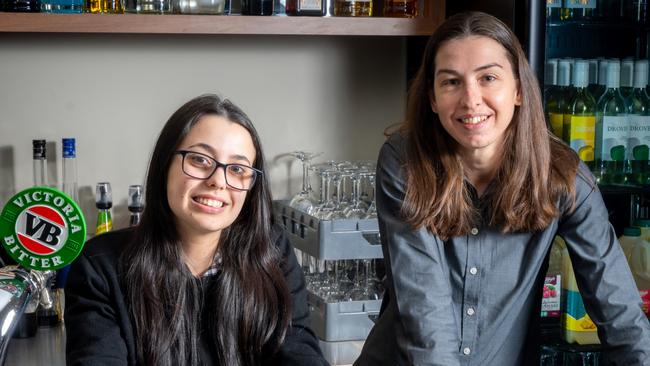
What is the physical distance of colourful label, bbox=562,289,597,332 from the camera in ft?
7.59

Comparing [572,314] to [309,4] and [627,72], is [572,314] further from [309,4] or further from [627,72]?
[309,4]

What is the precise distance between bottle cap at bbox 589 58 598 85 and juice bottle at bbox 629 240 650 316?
1.36 feet

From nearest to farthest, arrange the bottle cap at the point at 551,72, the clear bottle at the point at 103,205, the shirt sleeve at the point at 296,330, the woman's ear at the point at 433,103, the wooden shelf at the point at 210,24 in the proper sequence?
the shirt sleeve at the point at 296,330
the woman's ear at the point at 433,103
the wooden shelf at the point at 210,24
the bottle cap at the point at 551,72
the clear bottle at the point at 103,205

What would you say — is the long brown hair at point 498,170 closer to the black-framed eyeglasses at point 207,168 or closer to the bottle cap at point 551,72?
the black-framed eyeglasses at point 207,168

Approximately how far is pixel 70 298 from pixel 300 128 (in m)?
1.16

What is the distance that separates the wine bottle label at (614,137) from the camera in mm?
2299

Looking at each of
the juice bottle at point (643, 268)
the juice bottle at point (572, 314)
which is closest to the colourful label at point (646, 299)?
the juice bottle at point (643, 268)

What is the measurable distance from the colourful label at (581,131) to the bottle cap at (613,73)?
93 mm

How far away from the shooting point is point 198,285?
1504 millimetres

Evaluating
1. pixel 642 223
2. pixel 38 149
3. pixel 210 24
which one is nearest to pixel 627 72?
pixel 642 223

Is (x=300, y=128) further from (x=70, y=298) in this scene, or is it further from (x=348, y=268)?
(x=70, y=298)

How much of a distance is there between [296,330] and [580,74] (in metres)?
1.06

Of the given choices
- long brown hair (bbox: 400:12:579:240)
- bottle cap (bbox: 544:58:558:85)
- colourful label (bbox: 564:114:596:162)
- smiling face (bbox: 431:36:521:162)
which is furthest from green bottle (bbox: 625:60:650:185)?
smiling face (bbox: 431:36:521:162)

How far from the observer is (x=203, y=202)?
1.42m
